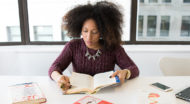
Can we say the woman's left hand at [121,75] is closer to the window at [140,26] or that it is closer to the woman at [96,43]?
the woman at [96,43]

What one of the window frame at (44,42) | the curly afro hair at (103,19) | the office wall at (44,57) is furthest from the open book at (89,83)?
the window frame at (44,42)

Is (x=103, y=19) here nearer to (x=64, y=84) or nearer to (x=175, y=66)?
(x=64, y=84)

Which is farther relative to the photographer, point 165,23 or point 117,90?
point 165,23

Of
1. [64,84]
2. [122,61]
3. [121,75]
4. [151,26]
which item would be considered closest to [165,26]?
[151,26]

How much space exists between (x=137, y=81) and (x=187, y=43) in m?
1.58

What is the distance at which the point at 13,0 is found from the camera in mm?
2424

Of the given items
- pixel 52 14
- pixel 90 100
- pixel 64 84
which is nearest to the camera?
pixel 90 100

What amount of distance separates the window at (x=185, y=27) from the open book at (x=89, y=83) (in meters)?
1.73

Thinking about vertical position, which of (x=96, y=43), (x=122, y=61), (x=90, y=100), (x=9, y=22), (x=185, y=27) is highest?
(x=9, y=22)

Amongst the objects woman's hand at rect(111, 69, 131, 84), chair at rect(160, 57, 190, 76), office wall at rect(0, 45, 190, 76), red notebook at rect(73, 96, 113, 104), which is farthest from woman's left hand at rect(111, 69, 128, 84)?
office wall at rect(0, 45, 190, 76)

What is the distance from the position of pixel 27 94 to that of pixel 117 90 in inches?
19.9

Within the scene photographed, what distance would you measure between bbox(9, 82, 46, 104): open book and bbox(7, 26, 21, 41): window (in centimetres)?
151

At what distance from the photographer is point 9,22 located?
250 centimetres

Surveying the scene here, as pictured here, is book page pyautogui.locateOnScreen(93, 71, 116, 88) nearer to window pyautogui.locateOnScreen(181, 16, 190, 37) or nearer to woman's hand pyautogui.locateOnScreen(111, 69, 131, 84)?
woman's hand pyautogui.locateOnScreen(111, 69, 131, 84)
